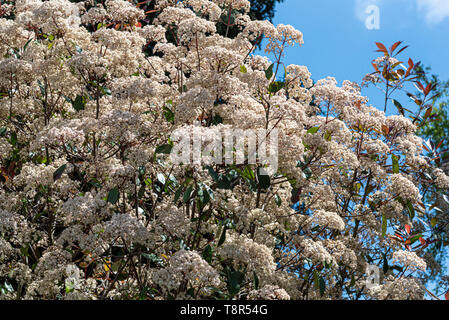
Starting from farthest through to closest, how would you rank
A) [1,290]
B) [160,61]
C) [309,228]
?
[160,61]
[309,228]
[1,290]

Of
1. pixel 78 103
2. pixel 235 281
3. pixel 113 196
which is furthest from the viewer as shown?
pixel 78 103

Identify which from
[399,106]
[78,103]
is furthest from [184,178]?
[399,106]

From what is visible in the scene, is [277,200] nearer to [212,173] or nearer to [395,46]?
[212,173]

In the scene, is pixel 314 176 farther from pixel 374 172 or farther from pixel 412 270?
pixel 412 270

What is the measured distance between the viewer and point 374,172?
5352 millimetres

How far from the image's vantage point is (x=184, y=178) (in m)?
4.48

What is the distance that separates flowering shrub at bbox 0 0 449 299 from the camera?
165 inches

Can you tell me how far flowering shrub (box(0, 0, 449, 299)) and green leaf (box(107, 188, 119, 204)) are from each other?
0.01 metres

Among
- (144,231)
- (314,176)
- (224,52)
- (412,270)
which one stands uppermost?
(224,52)

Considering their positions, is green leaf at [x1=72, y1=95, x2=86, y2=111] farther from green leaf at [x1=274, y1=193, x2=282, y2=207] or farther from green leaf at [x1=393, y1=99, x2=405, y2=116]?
green leaf at [x1=393, y1=99, x2=405, y2=116]

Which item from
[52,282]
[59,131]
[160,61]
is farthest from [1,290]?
[160,61]

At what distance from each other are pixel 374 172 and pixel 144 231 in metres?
2.69

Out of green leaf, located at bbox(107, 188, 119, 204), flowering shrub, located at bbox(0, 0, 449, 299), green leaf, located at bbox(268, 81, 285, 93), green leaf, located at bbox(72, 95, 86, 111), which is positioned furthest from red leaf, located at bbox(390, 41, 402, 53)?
green leaf, located at bbox(107, 188, 119, 204)

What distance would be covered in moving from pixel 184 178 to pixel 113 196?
648mm
